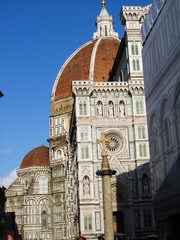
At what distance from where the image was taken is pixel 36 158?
248ft

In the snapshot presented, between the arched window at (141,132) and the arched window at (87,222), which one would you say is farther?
the arched window at (141,132)

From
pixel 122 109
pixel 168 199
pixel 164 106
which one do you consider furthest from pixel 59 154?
pixel 168 199

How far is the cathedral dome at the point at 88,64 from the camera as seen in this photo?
7788cm

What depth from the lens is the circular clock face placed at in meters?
45.3

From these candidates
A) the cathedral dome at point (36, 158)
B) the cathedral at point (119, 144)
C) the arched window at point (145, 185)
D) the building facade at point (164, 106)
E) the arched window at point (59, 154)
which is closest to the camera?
the building facade at point (164, 106)

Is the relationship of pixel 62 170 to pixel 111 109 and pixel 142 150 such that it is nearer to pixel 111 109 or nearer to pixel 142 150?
pixel 111 109

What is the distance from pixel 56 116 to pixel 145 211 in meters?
37.1

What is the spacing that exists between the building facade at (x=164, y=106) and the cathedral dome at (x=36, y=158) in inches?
1882

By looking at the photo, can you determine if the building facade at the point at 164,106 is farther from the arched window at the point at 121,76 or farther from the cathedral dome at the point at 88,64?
the cathedral dome at the point at 88,64

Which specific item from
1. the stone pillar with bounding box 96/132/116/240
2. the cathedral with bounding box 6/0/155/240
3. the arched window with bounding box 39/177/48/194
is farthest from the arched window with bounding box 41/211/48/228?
the stone pillar with bounding box 96/132/116/240

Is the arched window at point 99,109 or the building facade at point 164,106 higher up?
the arched window at point 99,109

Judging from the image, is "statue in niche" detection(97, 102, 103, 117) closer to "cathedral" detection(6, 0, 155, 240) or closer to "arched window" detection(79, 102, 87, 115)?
"cathedral" detection(6, 0, 155, 240)

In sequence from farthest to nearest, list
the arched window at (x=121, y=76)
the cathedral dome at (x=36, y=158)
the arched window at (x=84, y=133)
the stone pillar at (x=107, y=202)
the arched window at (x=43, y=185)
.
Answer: the cathedral dome at (x=36, y=158) → the arched window at (x=43, y=185) → the arched window at (x=121, y=76) → the arched window at (x=84, y=133) → the stone pillar at (x=107, y=202)

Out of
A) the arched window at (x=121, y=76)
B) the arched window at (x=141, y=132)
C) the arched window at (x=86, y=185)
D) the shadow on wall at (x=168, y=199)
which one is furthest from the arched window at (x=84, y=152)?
the shadow on wall at (x=168, y=199)
